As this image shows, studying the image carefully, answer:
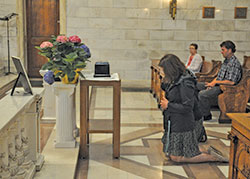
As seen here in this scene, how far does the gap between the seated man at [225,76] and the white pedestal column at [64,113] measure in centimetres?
240

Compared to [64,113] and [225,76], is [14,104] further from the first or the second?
[225,76]

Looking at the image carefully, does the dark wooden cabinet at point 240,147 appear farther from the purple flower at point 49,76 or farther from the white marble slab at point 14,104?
the purple flower at point 49,76

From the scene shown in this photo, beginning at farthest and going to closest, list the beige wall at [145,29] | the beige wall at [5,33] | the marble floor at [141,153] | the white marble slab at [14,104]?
the beige wall at [5,33]
the beige wall at [145,29]
the marble floor at [141,153]
the white marble slab at [14,104]

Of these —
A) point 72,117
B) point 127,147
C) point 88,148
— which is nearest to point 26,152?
point 72,117

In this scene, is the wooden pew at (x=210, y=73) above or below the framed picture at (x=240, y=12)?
below

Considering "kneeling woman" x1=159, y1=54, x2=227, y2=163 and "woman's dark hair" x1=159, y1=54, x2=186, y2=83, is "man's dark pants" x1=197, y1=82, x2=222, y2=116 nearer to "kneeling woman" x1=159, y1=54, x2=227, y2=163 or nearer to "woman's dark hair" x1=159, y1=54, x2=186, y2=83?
"kneeling woman" x1=159, y1=54, x2=227, y2=163

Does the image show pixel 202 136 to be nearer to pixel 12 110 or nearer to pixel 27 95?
pixel 27 95

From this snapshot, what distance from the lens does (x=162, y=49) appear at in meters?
10.2

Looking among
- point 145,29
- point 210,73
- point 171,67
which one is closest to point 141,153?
point 171,67

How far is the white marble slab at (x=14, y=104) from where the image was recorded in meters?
2.70

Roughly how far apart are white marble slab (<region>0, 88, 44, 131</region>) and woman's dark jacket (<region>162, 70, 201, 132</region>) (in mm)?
1384

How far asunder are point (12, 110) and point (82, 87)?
4.99ft

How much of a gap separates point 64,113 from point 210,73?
3.72 m

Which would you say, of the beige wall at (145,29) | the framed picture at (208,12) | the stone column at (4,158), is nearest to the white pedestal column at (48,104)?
the stone column at (4,158)
